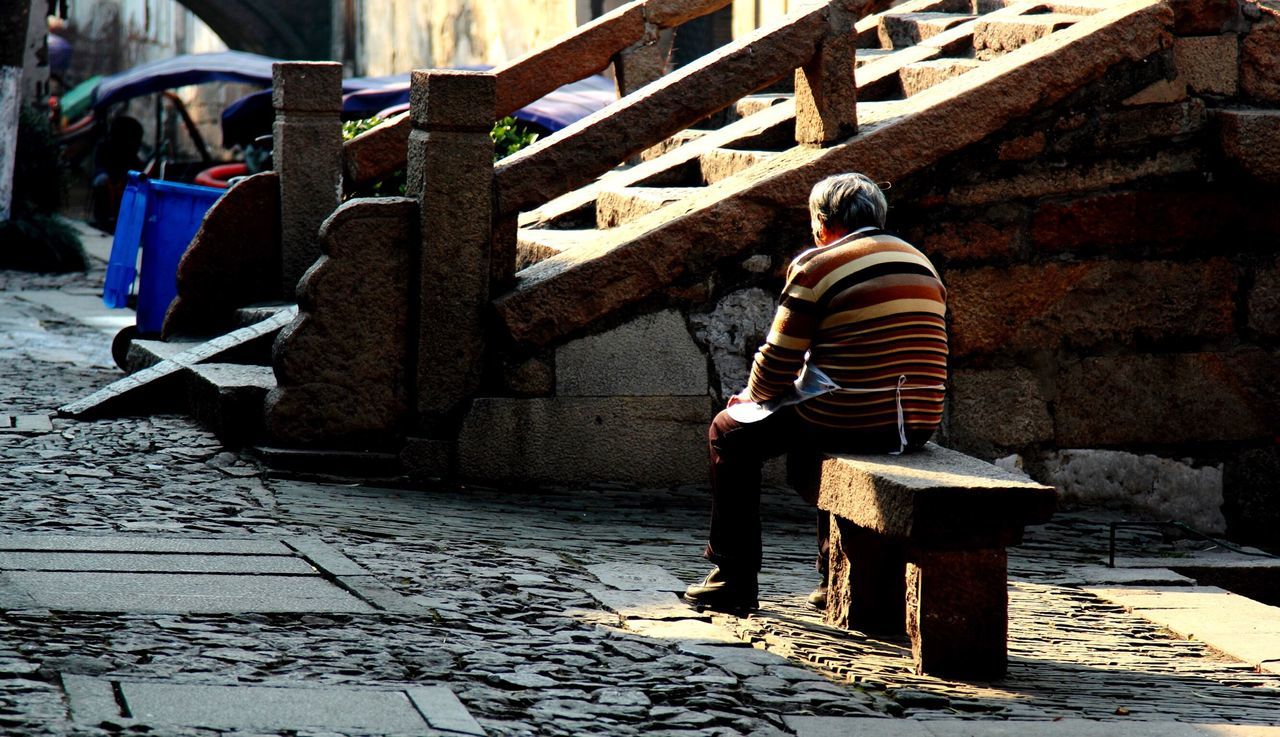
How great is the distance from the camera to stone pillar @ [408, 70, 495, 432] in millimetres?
6508

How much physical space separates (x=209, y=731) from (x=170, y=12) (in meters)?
31.7

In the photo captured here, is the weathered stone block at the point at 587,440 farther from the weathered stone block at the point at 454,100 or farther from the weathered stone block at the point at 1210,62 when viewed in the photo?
the weathered stone block at the point at 1210,62

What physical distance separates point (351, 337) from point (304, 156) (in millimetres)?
2274

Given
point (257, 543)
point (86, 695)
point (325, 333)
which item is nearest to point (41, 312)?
point (325, 333)

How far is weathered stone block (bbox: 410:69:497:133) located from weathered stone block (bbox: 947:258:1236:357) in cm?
197

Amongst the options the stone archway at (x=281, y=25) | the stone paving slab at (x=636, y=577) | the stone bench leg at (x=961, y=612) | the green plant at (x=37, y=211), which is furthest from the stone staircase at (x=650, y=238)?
the stone archway at (x=281, y=25)

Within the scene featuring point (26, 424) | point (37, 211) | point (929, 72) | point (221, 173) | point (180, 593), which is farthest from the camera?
point (221, 173)

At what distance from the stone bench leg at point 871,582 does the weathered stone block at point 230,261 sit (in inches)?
181

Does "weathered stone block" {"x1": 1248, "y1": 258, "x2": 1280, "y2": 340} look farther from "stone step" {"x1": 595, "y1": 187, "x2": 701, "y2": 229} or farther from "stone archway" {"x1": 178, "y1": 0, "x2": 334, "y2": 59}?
"stone archway" {"x1": 178, "y1": 0, "x2": 334, "y2": 59}

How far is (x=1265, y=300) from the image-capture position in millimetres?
7262

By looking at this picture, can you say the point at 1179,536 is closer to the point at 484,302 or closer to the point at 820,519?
the point at 820,519

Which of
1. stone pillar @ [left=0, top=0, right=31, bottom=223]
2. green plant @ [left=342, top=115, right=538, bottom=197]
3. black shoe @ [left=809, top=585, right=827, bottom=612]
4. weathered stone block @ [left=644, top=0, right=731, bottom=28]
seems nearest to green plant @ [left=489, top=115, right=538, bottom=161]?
green plant @ [left=342, top=115, right=538, bottom=197]

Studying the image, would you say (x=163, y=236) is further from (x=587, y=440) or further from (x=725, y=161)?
(x=587, y=440)

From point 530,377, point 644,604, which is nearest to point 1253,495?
point 530,377
